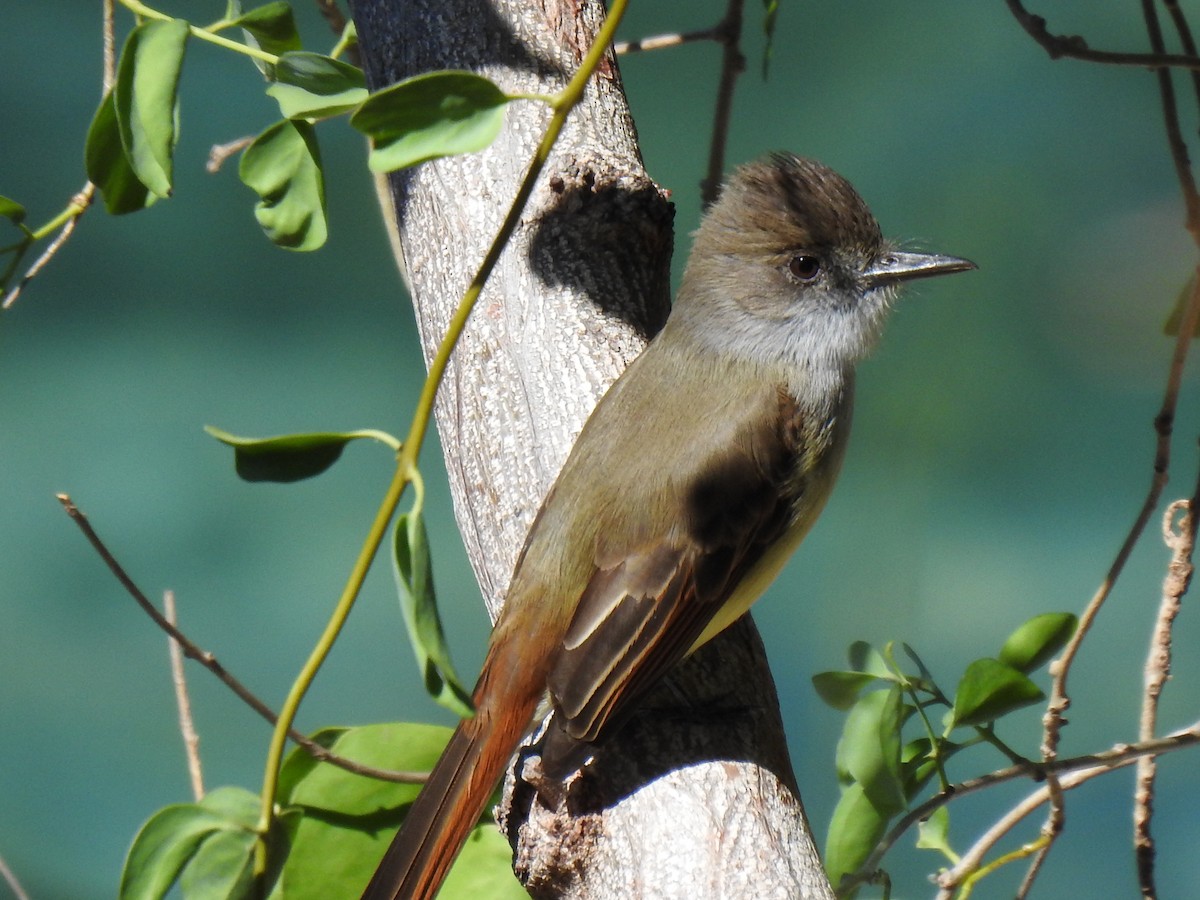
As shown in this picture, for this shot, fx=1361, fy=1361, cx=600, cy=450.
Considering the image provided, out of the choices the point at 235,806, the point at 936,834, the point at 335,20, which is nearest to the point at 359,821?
the point at 235,806

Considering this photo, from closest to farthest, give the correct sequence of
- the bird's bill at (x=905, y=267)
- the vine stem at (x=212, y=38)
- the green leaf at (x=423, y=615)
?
the green leaf at (x=423, y=615)
the vine stem at (x=212, y=38)
the bird's bill at (x=905, y=267)

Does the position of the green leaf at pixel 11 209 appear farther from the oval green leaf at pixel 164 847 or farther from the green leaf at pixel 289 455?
the oval green leaf at pixel 164 847

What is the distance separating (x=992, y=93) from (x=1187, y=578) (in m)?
2.12

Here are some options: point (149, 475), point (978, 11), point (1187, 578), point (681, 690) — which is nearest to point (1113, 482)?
point (978, 11)

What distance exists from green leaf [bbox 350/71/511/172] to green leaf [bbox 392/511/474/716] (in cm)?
37

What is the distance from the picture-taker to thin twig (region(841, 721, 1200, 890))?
1927 mm

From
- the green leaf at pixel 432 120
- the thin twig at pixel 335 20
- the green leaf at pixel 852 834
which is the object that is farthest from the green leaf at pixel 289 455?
the thin twig at pixel 335 20

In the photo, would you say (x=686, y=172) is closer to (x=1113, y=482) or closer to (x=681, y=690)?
(x=1113, y=482)

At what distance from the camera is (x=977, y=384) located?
382cm

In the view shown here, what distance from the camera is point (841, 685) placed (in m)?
2.04

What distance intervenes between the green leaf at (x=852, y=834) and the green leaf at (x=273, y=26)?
4.47 feet

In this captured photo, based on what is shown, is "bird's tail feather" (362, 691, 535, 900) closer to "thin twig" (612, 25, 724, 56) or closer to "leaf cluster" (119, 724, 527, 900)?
"leaf cluster" (119, 724, 527, 900)

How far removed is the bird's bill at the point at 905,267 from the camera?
2.70 metres

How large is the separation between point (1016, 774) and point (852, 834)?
0.25 meters
